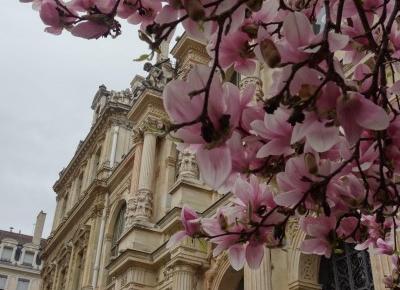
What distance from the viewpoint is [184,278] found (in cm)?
1101

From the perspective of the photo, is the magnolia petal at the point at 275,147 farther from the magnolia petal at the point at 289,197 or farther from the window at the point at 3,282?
the window at the point at 3,282

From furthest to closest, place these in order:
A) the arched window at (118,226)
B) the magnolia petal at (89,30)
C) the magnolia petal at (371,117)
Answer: the arched window at (118,226) → the magnolia petal at (89,30) → the magnolia petal at (371,117)

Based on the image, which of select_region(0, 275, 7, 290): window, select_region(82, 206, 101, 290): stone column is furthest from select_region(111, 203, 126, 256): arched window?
select_region(0, 275, 7, 290): window

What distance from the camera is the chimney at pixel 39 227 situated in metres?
50.0

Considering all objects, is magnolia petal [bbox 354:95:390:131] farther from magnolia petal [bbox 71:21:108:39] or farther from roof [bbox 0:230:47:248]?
roof [bbox 0:230:47:248]

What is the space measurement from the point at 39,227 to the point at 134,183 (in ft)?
129

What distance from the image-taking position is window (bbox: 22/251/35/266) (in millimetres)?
51125

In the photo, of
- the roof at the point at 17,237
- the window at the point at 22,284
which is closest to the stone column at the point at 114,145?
the window at the point at 22,284

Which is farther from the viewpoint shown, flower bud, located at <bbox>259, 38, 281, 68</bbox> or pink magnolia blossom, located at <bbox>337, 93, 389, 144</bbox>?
flower bud, located at <bbox>259, 38, 281, 68</bbox>

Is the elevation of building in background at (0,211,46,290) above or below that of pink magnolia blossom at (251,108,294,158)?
above

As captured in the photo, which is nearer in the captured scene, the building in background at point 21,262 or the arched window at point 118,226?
the arched window at point 118,226

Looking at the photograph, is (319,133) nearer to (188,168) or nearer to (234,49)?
(234,49)

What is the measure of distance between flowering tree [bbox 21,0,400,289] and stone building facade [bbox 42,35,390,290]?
0.97ft

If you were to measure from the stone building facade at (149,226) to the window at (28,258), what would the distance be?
25.7 m
